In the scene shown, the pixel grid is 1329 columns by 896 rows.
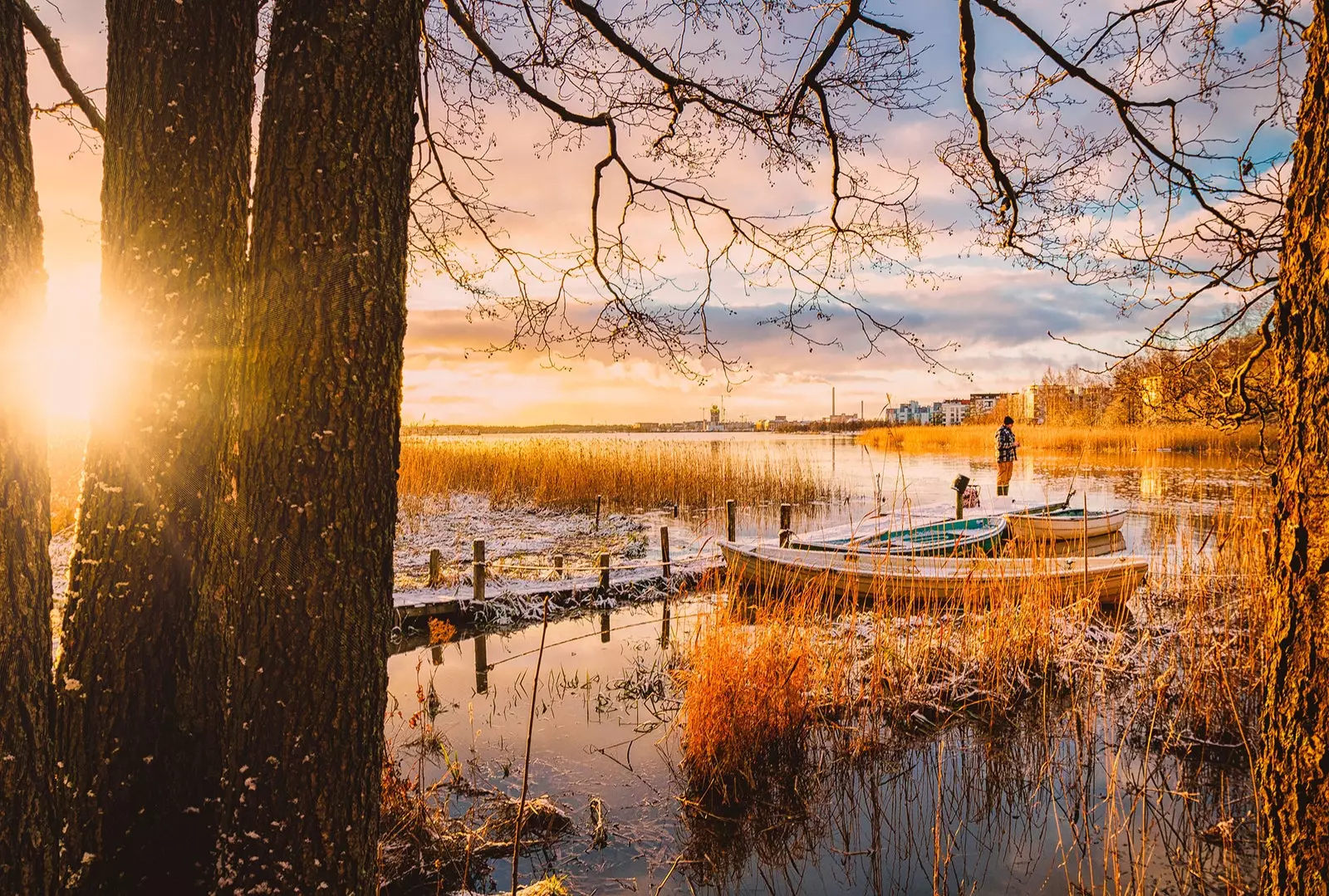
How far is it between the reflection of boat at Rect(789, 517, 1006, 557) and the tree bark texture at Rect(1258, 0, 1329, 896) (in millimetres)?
6137

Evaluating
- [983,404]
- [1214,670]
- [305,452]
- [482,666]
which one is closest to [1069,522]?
[1214,670]

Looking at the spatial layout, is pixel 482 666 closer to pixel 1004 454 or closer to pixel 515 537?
pixel 515 537

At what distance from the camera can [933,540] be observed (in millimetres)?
9547

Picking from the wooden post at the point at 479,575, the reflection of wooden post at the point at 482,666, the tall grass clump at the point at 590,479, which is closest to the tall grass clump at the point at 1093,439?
the tall grass clump at the point at 590,479

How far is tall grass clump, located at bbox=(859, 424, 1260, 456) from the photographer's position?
86.9 feet

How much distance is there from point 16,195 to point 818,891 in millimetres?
4120

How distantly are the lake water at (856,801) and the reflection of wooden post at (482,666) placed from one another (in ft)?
0.14

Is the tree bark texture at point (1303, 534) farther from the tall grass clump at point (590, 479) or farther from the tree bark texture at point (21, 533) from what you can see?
the tall grass clump at point (590, 479)

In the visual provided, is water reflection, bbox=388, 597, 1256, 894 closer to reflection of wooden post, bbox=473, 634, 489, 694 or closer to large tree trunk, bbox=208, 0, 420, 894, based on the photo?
reflection of wooden post, bbox=473, 634, 489, 694

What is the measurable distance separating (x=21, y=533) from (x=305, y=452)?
0.60 m

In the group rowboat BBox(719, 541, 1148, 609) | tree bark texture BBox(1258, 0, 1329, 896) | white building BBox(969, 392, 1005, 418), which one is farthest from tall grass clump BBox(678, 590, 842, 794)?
white building BBox(969, 392, 1005, 418)

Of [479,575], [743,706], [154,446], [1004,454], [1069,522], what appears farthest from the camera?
A: [1004,454]

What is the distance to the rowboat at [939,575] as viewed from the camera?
21.0ft

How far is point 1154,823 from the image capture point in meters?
3.97
